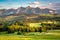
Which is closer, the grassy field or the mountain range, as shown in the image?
the grassy field

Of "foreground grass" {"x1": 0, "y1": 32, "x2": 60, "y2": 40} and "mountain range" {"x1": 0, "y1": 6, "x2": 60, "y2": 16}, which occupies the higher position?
"mountain range" {"x1": 0, "y1": 6, "x2": 60, "y2": 16}

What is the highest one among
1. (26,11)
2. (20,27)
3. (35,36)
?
(26,11)

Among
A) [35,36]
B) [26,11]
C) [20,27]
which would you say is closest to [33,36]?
[35,36]

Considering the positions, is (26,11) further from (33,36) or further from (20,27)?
(33,36)

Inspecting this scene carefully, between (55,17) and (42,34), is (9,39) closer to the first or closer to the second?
(42,34)

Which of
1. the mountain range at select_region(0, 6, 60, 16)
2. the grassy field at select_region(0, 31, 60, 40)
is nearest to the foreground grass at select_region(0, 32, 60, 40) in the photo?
the grassy field at select_region(0, 31, 60, 40)

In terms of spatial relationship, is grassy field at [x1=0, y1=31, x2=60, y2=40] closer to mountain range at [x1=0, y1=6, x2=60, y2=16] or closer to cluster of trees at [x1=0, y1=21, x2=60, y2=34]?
cluster of trees at [x1=0, y1=21, x2=60, y2=34]

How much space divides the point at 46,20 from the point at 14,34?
635mm

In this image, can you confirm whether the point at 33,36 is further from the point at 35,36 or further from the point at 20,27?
the point at 20,27

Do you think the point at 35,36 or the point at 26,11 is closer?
the point at 35,36

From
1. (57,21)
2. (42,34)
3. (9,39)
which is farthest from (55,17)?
(9,39)

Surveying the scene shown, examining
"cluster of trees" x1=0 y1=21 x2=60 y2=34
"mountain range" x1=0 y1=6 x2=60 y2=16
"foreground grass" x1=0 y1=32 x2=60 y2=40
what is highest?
"mountain range" x1=0 y1=6 x2=60 y2=16

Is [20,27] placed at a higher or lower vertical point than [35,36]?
higher

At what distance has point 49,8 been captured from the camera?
11.5 feet
